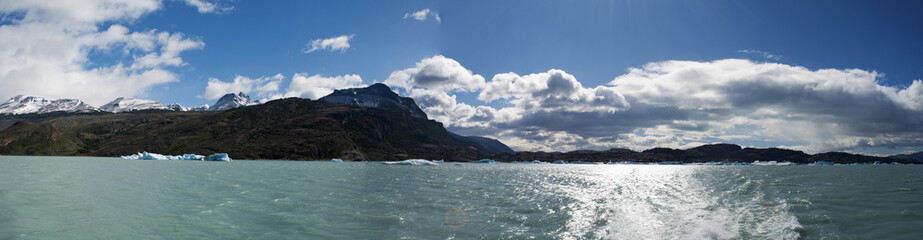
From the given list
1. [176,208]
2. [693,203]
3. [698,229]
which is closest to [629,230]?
[698,229]

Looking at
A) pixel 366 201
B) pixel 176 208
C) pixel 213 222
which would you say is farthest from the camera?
pixel 366 201

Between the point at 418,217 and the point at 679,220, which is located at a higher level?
the point at 418,217

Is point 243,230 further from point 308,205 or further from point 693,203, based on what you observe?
point 693,203

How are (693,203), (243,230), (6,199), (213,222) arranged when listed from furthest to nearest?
(693,203) → (6,199) → (213,222) → (243,230)

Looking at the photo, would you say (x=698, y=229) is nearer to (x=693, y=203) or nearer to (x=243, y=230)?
(x=693, y=203)

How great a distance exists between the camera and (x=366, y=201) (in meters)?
34.0

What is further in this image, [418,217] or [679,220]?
[679,220]

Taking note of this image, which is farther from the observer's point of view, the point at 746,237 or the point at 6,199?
the point at 6,199

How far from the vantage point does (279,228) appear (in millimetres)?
21438

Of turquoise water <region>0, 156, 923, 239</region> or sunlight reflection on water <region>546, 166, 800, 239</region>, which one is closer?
turquoise water <region>0, 156, 923, 239</region>

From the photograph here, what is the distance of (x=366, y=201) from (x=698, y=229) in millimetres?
23962

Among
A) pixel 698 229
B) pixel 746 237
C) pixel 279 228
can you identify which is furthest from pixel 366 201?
pixel 746 237

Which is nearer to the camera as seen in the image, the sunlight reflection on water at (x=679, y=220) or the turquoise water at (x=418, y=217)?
the turquoise water at (x=418, y=217)

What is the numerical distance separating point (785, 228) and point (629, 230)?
29.8 ft
